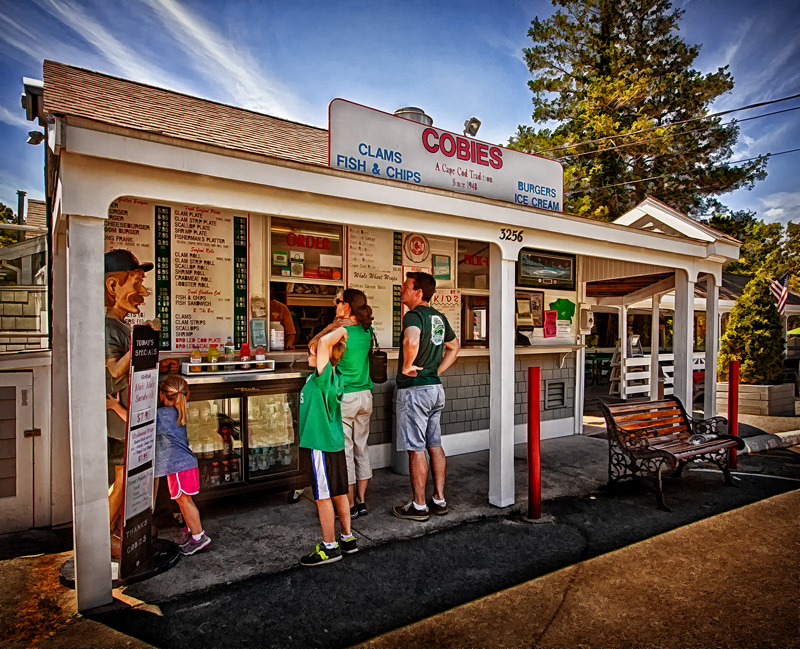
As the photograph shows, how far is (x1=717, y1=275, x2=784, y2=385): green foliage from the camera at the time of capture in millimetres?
9680

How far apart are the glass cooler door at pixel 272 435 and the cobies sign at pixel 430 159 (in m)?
2.34

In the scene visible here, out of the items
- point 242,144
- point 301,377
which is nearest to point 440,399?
point 301,377

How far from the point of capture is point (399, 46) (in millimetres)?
10008

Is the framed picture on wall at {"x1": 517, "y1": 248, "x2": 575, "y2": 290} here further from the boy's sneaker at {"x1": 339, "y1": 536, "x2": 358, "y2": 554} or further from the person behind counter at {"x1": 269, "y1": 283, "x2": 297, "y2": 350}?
the boy's sneaker at {"x1": 339, "y1": 536, "x2": 358, "y2": 554}

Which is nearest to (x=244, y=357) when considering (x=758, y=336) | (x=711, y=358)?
(x=711, y=358)

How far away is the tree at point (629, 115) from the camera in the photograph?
18141mm

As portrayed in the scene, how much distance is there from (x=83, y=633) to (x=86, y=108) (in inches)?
234

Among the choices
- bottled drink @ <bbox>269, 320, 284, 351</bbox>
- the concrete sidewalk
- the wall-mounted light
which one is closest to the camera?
the concrete sidewalk

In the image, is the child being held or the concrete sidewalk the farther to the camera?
the child being held

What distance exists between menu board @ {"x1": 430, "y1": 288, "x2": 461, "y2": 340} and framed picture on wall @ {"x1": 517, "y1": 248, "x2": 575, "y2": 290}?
1.30 meters

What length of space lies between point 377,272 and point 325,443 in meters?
3.01

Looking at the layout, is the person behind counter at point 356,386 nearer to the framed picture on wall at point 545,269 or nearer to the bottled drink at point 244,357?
the bottled drink at point 244,357

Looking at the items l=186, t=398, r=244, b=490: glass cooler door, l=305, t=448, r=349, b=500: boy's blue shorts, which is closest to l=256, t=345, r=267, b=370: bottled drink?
l=186, t=398, r=244, b=490: glass cooler door

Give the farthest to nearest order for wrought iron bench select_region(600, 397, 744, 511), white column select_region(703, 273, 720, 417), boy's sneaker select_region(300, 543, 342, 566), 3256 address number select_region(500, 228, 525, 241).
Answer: white column select_region(703, 273, 720, 417) → wrought iron bench select_region(600, 397, 744, 511) → 3256 address number select_region(500, 228, 525, 241) → boy's sneaker select_region(300, 543, 342, 566)
